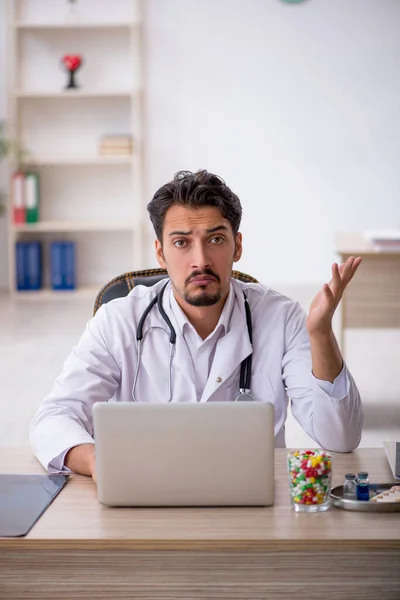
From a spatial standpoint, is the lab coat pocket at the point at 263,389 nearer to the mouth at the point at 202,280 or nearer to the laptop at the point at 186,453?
the mouth at the point at 202,280

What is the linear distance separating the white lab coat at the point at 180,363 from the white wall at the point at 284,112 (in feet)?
19.2

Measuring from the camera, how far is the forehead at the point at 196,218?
2.11 meters

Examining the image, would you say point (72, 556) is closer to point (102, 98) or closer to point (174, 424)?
point (174, 424)

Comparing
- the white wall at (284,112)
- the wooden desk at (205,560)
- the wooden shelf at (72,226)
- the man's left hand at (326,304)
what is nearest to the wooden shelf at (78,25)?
the white wall at (284,112)

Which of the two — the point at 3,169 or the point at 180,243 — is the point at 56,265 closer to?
the point at 3,169

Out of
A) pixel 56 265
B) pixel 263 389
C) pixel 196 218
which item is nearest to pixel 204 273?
pixel 196 218

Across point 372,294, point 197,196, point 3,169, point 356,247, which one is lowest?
point 372,294

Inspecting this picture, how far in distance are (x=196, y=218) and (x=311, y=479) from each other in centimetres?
78

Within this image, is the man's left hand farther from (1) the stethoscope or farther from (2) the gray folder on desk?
(2) the gray folder on desk

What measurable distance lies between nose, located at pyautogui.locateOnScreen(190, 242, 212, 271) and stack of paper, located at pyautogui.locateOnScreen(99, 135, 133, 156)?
5.72 meters

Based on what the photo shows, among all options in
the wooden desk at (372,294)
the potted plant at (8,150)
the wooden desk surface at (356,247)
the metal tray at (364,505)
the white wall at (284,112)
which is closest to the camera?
the metal tray at (364,505)

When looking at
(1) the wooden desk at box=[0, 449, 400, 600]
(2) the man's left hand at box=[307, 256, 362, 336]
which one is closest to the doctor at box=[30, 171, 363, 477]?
(2) the man's left hand at box=[307, 256, 362, 336]

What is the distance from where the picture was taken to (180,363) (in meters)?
2.12

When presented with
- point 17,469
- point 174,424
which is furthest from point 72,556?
point 17,469
